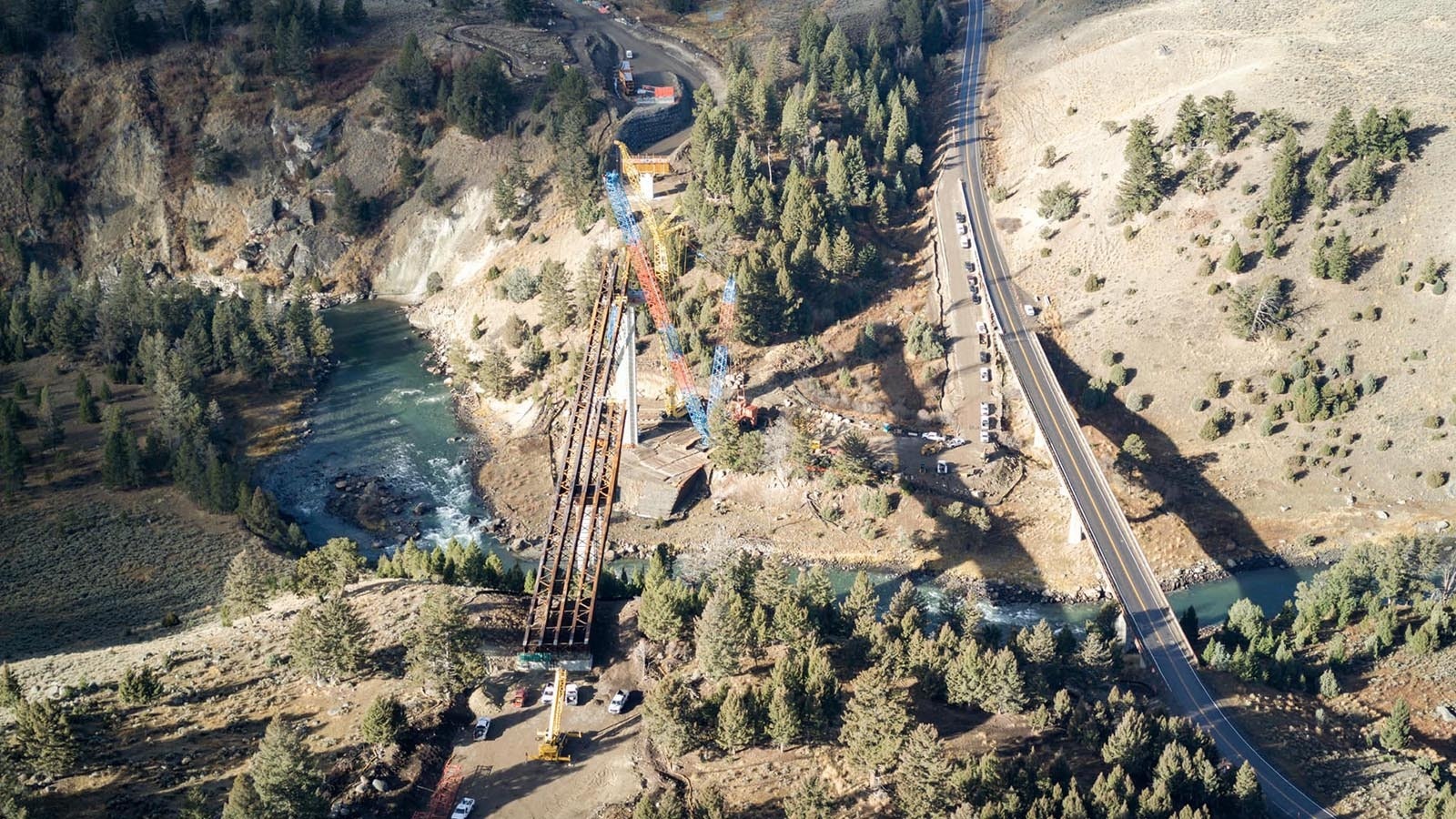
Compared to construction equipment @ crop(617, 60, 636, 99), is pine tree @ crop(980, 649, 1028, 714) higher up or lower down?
lower down

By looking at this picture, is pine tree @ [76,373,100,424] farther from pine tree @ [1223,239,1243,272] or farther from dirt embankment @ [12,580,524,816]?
pine tree @ [1223,239,1243,272]

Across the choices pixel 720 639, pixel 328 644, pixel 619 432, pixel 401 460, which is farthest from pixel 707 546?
pixel 328 644

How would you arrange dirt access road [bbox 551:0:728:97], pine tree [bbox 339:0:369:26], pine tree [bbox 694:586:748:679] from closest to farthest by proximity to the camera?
pine tree [bbox 694:586:748:679] < dirt access road [bbox 551:0:728:97] < pine tree [bbox 339:0:369:26]

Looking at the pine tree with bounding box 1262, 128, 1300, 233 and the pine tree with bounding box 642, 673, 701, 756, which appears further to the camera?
the pine tree with bounding box 1262, 128, 1300, 233

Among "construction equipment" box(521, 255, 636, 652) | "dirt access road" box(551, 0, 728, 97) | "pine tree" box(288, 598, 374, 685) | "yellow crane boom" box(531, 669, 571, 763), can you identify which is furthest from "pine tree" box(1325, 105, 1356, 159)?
"pine tree" box(288, 598, 374, 685)

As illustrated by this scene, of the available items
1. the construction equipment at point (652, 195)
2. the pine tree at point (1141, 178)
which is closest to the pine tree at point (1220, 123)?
the pine tree at point (1141, 178)

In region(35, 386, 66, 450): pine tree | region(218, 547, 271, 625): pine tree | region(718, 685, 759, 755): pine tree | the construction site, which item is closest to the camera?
region(718, 685, 759, 755): pine tree

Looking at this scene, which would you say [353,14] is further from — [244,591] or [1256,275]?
[1256,275]
